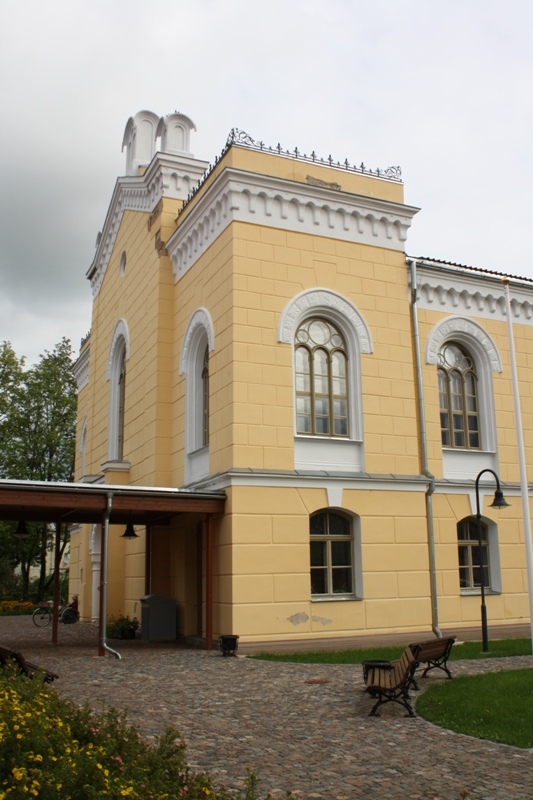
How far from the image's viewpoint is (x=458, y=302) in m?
19.6

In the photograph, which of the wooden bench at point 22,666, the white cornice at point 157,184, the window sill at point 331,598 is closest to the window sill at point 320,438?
the window sill at point 331,598

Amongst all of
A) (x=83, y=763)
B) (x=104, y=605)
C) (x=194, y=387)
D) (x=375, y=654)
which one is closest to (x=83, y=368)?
(x=194, y=387)

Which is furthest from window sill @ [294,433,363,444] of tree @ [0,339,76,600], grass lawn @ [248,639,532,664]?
tree @ [0,339,76,600]

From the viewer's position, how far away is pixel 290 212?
17281 mm

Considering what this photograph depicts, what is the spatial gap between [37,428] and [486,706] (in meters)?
37.1

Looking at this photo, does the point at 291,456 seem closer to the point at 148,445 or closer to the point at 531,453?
the point at 148,445

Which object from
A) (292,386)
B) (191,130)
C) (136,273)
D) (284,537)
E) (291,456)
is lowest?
(284,537)

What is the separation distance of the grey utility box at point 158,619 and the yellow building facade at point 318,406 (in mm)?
501

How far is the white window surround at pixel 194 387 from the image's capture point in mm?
18031

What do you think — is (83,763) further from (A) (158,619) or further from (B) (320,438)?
(A) (158,619)

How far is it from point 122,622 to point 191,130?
44.3 feet

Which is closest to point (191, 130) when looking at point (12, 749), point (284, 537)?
point (284, 537)

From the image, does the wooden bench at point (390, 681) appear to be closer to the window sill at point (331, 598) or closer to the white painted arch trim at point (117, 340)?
the window sill at point (331, 598)

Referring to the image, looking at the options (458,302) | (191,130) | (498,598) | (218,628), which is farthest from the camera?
(191,130)
